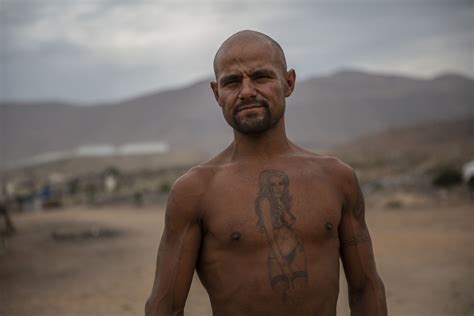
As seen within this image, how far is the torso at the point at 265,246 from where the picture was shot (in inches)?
84.4

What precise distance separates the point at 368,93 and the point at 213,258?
341 ft

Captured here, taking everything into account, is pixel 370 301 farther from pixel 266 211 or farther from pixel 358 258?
pixel 266 211

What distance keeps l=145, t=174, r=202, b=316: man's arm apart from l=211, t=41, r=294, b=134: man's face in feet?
1.18

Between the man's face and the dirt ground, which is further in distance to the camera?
the dirt ground

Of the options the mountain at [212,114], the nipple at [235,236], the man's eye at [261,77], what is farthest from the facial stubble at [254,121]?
the mountain at [212,114]

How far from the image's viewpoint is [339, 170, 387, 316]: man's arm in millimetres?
2342

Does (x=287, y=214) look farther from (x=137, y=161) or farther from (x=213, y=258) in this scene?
(x=137, y=161)

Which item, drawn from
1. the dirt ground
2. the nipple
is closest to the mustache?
the nipple

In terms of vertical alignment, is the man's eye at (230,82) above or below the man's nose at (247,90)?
above

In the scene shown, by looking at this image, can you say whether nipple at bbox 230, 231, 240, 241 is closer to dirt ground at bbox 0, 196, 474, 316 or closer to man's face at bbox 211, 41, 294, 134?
man's face at bbox 211, 41, 294, 134

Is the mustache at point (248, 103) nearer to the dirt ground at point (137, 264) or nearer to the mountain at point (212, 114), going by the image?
the dirt ground at point (137, 264)

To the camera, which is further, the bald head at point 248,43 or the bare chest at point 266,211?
the bald head at point 248,43

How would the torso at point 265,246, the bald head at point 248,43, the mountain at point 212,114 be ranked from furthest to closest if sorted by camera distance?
the mountain at point 212,114, the bald head at point 248,43, the torso at point 265,246

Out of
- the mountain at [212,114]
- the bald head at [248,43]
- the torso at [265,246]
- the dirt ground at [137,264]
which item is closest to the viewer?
the torso at [265,246]
